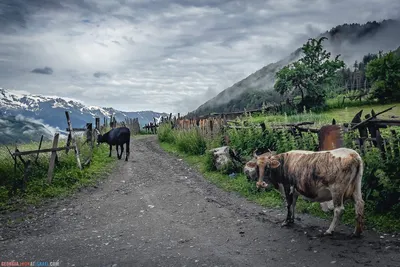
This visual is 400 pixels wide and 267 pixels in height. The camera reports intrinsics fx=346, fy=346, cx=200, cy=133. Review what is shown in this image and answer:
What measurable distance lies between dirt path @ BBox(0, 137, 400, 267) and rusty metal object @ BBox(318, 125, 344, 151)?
2.20 meters

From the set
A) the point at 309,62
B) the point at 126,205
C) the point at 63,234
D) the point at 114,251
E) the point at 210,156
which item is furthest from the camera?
the point at 309,62

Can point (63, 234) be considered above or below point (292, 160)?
below

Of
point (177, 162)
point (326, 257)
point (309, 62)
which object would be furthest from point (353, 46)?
point (326, 257)

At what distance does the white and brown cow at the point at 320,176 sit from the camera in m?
6.09

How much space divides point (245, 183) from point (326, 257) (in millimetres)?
5311

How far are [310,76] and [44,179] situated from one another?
3286 centimetres

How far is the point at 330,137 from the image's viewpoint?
888cm

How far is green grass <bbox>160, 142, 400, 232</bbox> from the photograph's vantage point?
21.9 feet

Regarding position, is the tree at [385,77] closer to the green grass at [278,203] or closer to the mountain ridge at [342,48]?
the green grass at [278,203]

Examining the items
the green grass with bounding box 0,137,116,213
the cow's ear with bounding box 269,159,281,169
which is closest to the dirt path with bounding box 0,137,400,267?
the green grass with bounding box 0,137,116,213

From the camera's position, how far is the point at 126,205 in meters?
9.74

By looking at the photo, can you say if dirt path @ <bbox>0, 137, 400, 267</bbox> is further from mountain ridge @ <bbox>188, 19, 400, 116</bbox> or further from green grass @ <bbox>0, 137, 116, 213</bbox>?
mountain ridge @ <bbox>188, 19, 400, 116</bbox>

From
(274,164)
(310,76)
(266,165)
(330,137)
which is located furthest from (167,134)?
(310,76)

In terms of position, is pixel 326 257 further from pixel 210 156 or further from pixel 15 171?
pixel 15 171
